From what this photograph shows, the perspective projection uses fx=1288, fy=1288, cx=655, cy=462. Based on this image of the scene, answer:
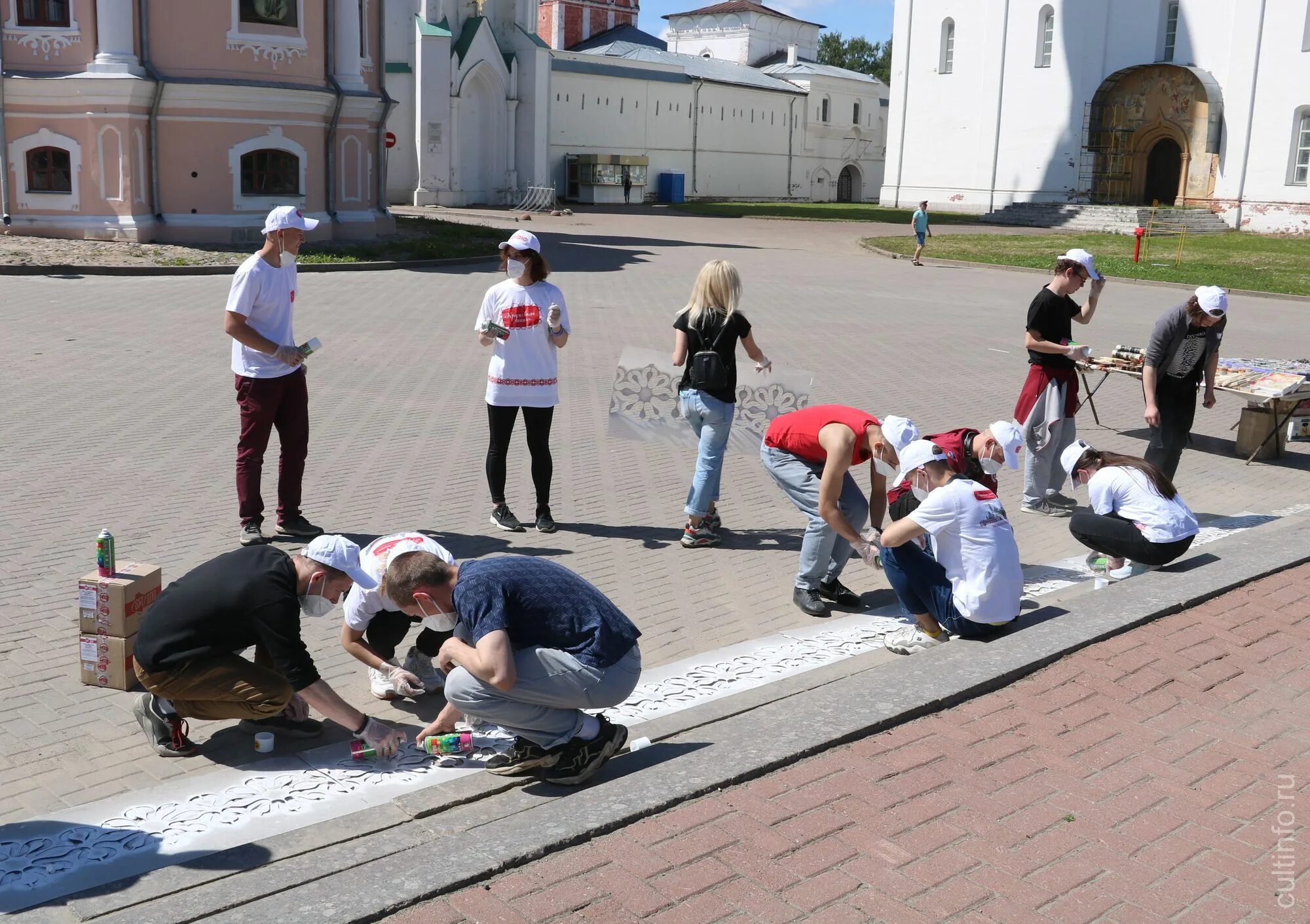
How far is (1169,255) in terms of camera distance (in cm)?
3653

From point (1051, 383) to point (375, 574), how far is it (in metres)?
5.75

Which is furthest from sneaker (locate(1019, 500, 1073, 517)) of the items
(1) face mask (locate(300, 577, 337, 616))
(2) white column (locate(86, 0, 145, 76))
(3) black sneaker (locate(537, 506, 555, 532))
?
(2) white column (locate(86, 0, 145, 76))

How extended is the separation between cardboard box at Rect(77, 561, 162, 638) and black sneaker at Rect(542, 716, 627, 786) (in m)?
1.87

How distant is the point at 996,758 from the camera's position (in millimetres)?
4938

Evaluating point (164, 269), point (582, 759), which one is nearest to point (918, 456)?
point (582, 759)

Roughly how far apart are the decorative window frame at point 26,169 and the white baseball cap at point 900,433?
23.7m

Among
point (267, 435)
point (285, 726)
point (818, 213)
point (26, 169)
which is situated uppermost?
point (26, 169)

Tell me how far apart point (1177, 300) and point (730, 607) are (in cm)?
2046

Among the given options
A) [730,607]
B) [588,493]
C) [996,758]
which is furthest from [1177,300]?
[996,758]

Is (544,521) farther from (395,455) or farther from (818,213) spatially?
(818,213)

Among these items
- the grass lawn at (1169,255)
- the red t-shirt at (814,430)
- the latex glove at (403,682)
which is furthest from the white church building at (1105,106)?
the latex glove at (403,682)

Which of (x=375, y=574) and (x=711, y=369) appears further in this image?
(x=711, y=369)

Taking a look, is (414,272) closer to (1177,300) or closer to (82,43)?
(82,43)

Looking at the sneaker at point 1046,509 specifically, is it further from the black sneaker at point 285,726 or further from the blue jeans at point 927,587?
the black sneaker at point 285,726
